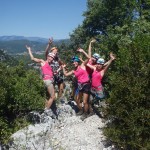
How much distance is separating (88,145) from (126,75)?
2.59 metres

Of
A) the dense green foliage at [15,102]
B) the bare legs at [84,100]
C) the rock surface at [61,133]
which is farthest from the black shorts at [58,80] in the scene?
the bare legs at [84,100]

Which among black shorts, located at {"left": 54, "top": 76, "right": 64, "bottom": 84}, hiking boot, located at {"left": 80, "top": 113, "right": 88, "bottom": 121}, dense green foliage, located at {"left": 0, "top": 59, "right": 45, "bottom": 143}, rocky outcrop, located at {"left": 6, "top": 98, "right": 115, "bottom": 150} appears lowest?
rocky outcrop, located at {"left": 6, "top": 98, "right": 115, "bottom": 150}

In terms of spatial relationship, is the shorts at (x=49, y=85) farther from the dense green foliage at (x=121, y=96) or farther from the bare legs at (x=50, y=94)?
the dense green foliage at (x=121, y=96)

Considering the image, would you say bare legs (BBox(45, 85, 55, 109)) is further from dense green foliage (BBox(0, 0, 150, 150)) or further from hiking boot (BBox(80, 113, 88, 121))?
hiking boot (BBox(80, 113, 88, 121))

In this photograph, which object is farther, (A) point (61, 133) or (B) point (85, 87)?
(B) point (85, 87)

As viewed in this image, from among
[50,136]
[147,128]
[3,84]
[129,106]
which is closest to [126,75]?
[129,106]

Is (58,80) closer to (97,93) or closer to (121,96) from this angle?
(97,93)

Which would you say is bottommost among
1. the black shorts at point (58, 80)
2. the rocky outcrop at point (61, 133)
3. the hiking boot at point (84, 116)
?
the rocky outcrop at point (61, 133)

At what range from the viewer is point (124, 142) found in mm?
9273

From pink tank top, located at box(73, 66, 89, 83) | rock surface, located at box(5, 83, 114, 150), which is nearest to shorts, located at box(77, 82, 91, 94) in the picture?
pink tank top, located at box(73, 66, 89, 83)

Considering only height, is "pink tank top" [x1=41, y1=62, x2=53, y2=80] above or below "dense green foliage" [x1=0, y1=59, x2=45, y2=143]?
above

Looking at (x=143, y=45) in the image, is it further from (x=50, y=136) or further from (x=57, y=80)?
(x=50, y=136)

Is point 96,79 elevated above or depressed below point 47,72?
below

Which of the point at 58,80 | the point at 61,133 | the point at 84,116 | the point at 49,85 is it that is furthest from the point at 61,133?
the point at 58,80
